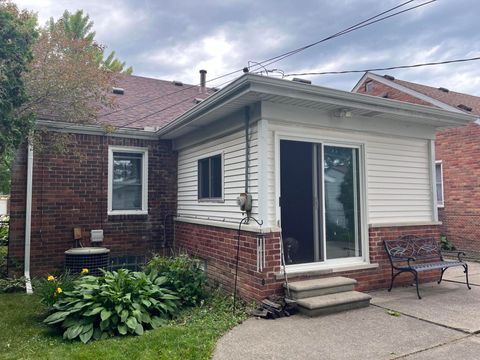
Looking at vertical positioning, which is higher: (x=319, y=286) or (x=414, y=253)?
(x=414, y=253)

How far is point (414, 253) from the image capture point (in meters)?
6.18

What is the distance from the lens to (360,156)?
5.96m

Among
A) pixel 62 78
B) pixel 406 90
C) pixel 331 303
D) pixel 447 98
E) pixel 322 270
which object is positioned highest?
pixel 406 90

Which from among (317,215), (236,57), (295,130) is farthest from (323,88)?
(236,57)

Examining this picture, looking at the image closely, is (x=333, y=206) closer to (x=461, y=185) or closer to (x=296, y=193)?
(x=296, y=193)

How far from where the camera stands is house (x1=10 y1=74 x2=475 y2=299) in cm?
506

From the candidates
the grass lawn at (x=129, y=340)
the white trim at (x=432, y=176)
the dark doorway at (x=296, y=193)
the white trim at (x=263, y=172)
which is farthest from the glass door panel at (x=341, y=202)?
the grass lawn at (x=129, y=340)

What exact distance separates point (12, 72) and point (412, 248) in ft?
21.0

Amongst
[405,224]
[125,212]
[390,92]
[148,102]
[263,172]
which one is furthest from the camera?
[390,92]

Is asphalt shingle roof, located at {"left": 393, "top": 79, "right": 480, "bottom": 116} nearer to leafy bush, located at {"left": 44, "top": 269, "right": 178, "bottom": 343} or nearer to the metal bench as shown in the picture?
the metal bench

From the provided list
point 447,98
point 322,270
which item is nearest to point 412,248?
point 322,270

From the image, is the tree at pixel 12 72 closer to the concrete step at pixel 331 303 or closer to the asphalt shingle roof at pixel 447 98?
the concrete step at pixel 331 303

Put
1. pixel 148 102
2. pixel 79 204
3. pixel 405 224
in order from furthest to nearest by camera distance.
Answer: pixel 148 102 → pixel 79 204 → pixel 405 224

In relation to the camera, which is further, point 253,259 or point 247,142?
point 247,142
